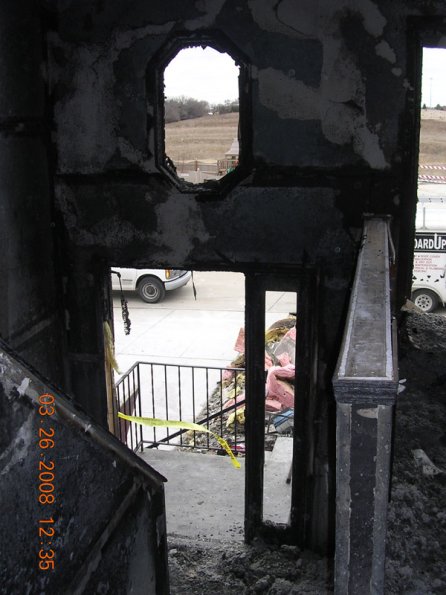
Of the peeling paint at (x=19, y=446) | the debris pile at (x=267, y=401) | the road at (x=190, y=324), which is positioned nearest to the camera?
the peeling paint at (x=19, y=446)

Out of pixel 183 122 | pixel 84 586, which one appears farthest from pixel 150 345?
pixel 183 122

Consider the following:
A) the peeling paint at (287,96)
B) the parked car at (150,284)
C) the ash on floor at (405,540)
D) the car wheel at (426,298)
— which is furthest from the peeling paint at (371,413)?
the parked car at (150,284)

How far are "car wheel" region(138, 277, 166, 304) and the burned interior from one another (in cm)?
1060

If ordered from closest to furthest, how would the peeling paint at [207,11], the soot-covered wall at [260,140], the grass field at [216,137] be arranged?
the soot-covered wall at [260,140]
the peeling paint at [207,11]
the grass field at [216,137]

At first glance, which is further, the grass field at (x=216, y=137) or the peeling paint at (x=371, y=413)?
the grass field at (x=216, y=137)

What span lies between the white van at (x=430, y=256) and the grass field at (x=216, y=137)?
682 inches

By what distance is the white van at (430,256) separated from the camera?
13.1m

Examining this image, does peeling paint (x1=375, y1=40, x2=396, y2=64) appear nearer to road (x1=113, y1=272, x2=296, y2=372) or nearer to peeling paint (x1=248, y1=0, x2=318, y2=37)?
peeling paint (x1=248, y1=0, x2=318, y2=37)

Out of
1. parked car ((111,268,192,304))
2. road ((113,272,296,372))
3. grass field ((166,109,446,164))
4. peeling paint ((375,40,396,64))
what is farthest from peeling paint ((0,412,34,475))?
grass field ((166,109,446,164))

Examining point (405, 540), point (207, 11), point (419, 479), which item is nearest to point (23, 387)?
point (405, 540)

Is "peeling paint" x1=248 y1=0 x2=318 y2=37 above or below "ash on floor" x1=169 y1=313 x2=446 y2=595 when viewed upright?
above

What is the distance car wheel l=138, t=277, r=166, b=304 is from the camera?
16594 millimetres

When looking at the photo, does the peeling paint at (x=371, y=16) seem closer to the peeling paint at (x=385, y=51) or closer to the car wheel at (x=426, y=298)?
the peeling paint at (x=385, y=51)

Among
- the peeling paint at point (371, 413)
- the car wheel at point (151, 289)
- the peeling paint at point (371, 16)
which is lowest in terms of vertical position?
the car wheel at point (151, 289)
